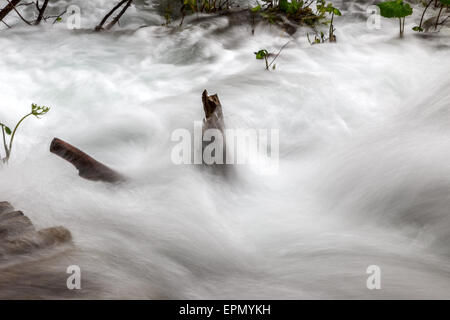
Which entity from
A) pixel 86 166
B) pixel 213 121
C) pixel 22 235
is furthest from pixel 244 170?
pixel 22 235

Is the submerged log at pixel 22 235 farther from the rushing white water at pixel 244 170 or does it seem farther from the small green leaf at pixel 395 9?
the small green leaf at pixel 395 9

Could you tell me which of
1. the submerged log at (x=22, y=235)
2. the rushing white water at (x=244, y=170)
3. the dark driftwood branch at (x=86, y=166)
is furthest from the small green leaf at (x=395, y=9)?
the submerged log at (x=22, y=235)

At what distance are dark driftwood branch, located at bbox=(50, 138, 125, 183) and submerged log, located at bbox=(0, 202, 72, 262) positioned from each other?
47 centimetres

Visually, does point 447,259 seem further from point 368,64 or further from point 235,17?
point 235,17

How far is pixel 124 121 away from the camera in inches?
109

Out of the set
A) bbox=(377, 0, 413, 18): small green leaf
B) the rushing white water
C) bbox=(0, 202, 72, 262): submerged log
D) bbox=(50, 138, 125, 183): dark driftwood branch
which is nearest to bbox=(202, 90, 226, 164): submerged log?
the rushing white water

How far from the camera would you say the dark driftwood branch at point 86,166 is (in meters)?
2.06

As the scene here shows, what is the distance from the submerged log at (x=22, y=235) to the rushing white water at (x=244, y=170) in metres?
0.09

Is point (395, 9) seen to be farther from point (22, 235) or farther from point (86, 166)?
point (22, 235)

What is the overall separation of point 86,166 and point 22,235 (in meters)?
0.61

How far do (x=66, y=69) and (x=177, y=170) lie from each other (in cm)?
190

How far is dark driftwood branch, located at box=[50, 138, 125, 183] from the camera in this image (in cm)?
206

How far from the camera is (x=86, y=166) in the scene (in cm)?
207
